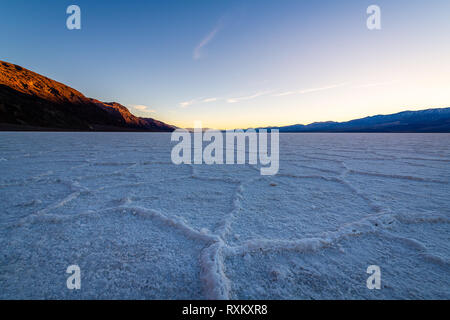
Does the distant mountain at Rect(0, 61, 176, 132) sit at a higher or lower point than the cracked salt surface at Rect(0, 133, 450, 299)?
higher

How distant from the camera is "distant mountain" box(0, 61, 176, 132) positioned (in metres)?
27.4

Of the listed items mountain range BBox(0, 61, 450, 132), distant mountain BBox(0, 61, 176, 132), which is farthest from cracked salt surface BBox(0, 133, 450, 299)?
distant mountain BBox(0, 61, 176, 132)

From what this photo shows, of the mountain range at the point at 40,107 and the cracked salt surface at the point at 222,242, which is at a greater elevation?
the mountain range at the point at 40,107

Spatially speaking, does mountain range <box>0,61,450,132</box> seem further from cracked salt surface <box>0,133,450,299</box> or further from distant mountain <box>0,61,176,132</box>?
cracked salt surface <box>0,133,450,299</box>

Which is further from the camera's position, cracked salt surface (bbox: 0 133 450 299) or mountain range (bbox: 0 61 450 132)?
mountain range (bbox: 0 61 450 132)

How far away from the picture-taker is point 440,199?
4.76ft

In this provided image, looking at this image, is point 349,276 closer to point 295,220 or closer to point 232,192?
point 295,220

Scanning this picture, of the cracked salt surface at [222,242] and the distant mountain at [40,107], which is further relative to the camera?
the distant mountain at [40,107]

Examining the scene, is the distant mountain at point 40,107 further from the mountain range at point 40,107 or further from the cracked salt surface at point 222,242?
the cracked salt surface at point 222,242

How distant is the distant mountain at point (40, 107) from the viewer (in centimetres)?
2741

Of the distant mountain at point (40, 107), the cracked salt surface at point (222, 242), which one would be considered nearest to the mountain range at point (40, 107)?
the distant mountain at point (40, 107)

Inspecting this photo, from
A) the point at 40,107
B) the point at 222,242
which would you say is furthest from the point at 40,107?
the point at 222,242
